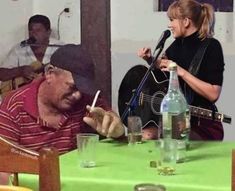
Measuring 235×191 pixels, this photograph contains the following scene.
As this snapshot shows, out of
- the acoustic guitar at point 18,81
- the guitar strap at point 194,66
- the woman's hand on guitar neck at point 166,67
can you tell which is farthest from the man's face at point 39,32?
the guitar strap at point 194,66

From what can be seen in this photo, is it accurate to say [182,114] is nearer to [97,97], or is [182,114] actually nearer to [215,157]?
[215,157]

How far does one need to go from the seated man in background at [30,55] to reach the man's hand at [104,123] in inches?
32.5

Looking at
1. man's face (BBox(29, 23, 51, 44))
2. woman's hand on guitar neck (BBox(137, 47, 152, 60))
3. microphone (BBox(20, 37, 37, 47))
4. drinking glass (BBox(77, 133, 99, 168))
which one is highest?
man's face (BBox(29, 23, 51, 44))

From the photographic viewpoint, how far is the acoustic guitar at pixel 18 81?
2.94m

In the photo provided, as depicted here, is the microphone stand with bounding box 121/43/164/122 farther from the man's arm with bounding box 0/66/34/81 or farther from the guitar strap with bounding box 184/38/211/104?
the man's arm with bounding box 0/66/34/81

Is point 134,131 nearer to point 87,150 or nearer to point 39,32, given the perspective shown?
point 87,150

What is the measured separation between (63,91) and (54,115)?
0.14 m

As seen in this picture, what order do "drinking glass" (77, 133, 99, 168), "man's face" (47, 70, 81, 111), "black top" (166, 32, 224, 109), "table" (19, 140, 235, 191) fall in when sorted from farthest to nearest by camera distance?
"black top" (166, 32, 224, 109), "man's face" (47, 70, 81, 111), "drinking glass" (77, 133, 99, 168), "table" (19, 140, 235, 191)

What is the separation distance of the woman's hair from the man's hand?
2.48 ft

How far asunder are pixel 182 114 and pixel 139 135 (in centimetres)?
36

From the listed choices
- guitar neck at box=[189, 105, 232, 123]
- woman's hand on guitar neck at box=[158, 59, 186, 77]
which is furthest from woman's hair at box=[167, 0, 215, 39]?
guitar neck at box=[189, 105, 232, 123]

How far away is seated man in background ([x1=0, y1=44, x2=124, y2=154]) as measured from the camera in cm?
219

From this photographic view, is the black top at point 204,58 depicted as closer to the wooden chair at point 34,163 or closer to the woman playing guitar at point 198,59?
the woman playing guitar at point 198,59

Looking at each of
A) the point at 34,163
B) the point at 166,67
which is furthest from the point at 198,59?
the point at 34,163
